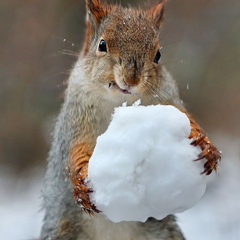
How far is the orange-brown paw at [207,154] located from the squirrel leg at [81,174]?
0.21m

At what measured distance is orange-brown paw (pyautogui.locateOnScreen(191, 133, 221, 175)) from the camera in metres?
1.30

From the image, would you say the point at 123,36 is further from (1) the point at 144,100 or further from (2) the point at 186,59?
(2) the point at 186,59

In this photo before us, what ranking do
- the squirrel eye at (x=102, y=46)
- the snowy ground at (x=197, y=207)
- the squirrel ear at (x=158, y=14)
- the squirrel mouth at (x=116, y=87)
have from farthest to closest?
the snowy ground at (x=197, y=207)
the squirrel ear at (x=158, y=14)
the squirrel eye at (x=102, y=46)
the squirrel mouth at (x=116, y=87)

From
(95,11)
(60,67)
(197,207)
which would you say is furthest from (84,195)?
(60,67)

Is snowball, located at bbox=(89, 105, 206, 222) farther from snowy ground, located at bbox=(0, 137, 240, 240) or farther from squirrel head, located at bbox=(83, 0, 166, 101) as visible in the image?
snowy ground, located at bbox=(0, 137, 240, 240)

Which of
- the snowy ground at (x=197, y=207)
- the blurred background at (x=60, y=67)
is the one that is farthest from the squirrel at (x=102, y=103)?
the blurred background at (x=60, y=67)

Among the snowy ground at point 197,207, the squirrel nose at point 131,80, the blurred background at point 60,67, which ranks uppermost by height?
the blurred background at point 60,67

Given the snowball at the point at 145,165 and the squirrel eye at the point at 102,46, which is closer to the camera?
the snowball at the point at 145,165

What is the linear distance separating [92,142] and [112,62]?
199 mm

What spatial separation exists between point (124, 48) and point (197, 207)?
1.34 m

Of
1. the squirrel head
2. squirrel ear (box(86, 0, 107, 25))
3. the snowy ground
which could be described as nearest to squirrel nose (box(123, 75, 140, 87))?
the squirrel head

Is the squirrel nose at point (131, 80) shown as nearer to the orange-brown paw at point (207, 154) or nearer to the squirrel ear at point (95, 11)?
the orange-brown paw at point (207, 154)

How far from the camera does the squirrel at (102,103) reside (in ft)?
4.47

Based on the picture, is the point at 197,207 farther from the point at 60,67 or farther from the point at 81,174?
the point at 81,174
